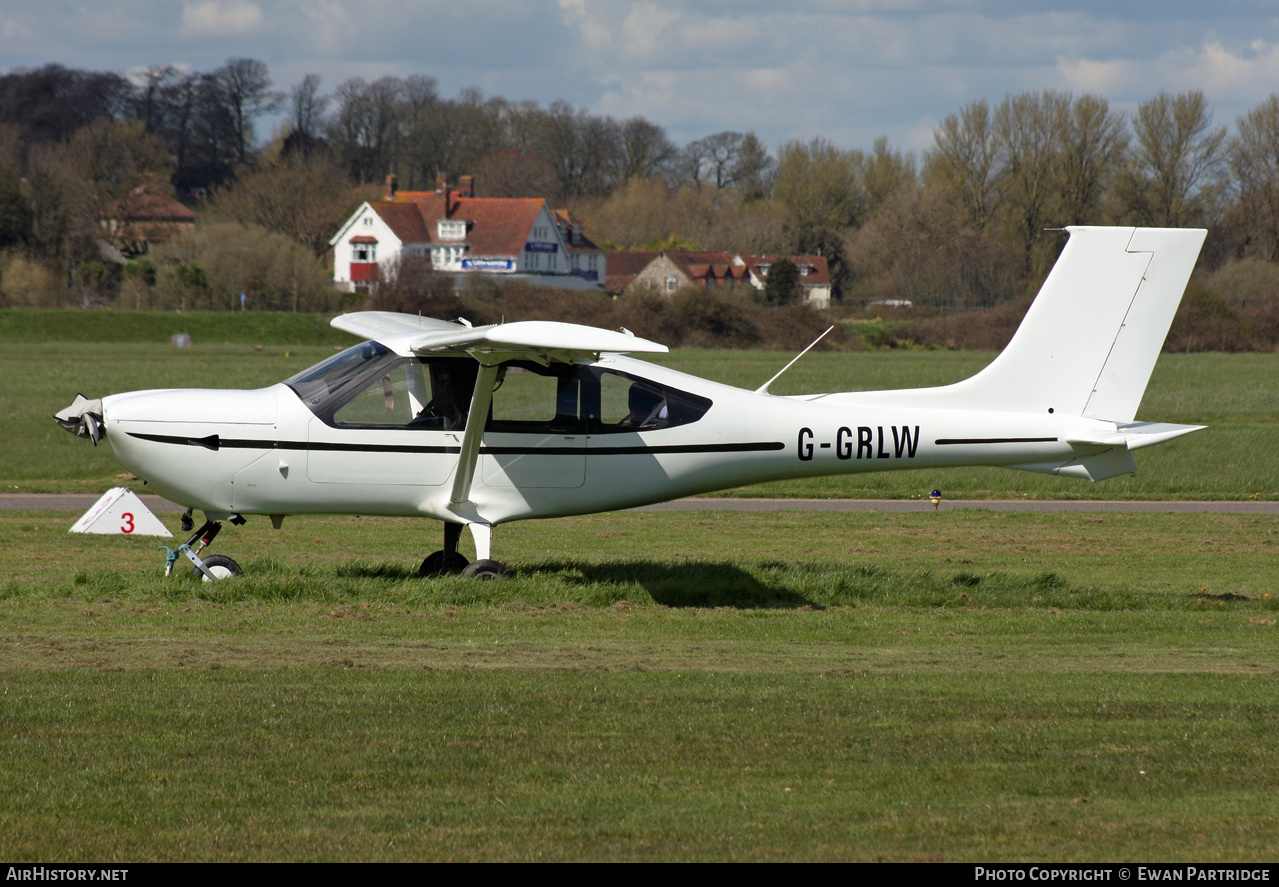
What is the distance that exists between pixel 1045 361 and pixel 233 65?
554 ft

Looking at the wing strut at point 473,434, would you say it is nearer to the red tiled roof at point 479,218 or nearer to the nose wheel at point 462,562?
the nose wheel at point 462,562

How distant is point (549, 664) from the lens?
7.68 m

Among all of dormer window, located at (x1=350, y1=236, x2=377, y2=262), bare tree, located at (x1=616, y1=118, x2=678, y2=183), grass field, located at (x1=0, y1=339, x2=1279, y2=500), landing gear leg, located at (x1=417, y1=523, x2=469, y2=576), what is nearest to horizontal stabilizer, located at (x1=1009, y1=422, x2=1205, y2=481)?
landing gear leg, located at (x1=417, y1=523, x2=469, y2=576)

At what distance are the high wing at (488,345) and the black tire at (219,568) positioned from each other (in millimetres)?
1967

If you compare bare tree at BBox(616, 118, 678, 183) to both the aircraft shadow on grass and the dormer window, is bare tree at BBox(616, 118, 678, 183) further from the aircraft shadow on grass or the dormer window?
the aircraft shadow on grass

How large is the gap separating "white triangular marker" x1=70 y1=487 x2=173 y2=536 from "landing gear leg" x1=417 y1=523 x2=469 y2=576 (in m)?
4.28

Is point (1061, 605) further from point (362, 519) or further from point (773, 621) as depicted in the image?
point (362, 519)

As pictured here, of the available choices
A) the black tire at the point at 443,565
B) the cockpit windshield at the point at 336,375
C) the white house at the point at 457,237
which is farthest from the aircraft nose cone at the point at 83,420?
the white house at the point at 457,237

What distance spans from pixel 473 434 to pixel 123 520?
593 cm

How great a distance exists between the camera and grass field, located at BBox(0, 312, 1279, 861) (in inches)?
184

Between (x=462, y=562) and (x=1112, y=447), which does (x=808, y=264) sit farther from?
(x=462, y=562)

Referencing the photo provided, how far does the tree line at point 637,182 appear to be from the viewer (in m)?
78.8

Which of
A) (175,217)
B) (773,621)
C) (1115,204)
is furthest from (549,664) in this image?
(175,217)

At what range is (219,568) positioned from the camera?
10.2 meters
